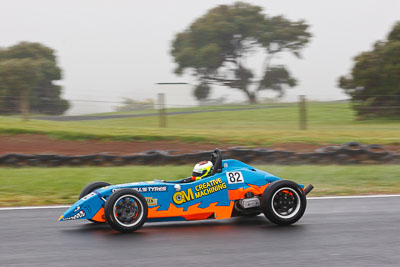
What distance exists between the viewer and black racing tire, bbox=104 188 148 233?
635 centimetres

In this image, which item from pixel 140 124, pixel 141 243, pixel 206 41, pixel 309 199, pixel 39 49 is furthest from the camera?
pixel 206 41

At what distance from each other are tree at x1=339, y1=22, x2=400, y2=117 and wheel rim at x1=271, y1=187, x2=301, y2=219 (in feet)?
60.5

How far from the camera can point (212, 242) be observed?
6.15m

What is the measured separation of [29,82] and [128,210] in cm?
2060

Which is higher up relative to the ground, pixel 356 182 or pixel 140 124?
pixel 140 124

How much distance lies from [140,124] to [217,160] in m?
14.0

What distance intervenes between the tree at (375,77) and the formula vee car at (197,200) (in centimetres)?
1853

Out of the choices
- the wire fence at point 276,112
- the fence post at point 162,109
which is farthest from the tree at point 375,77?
the fence post at point 162,109

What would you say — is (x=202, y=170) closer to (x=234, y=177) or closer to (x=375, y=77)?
(x=234, y=177)

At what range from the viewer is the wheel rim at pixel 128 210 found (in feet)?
21.2

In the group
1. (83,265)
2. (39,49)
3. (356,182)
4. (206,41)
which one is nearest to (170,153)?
(356,182)

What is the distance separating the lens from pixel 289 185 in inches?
277

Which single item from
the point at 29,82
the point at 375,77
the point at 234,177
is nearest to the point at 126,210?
the point at 234,177

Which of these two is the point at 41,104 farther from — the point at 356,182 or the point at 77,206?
the point at 77,206
